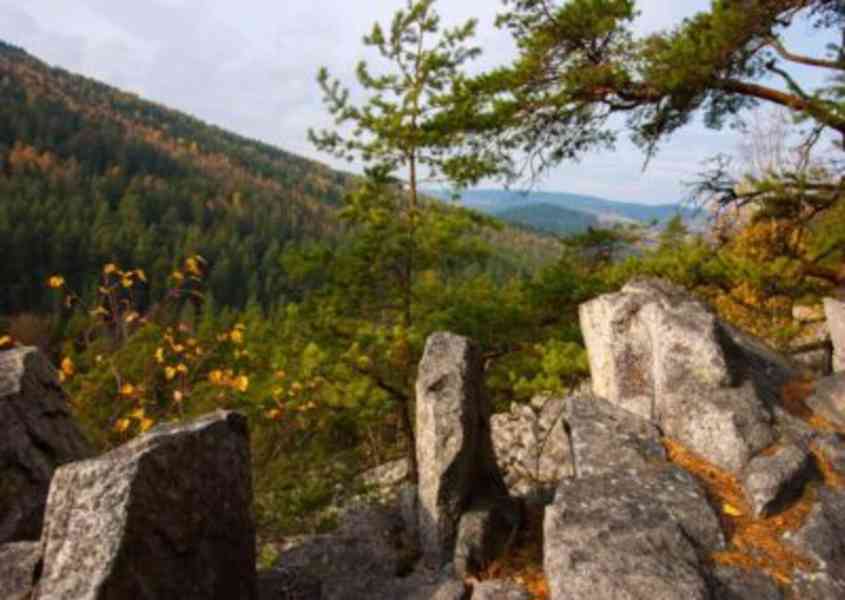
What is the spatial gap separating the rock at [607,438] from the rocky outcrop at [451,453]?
55.7 inches

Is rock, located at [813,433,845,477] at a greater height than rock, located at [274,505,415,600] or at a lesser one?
greater

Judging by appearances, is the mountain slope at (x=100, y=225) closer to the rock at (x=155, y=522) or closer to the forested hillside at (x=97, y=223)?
the forested hillside at (x=97, y=223)

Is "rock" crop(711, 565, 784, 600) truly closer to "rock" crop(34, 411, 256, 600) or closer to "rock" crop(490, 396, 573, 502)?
"rock" crop(490, 396, 573, 502)

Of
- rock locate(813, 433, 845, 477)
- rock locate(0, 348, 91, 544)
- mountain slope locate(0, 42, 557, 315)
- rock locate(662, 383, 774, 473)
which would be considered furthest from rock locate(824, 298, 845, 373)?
mountain slope locate(0, 42, 557, 315)

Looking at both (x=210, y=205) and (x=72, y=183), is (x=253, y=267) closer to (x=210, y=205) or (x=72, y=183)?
(x=210, y=205)

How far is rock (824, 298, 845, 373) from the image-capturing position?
41.1 feet

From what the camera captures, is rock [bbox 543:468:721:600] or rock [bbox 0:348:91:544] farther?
rock [bbox 0:348:91:544]

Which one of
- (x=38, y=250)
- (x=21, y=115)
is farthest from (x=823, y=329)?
(x=21, y=115)

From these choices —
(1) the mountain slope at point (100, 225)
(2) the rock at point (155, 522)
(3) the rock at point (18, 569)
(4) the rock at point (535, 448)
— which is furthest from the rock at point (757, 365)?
(1) the mountain slope at point (100, 225)

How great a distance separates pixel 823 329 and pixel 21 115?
757 feet

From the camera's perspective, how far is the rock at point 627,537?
6.07 m

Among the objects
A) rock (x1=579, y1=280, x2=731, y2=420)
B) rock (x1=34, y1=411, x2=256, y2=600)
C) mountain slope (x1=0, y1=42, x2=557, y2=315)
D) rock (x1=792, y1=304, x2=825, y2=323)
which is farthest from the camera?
mountain slope (x1=0, y1=42, x2=557, y2=315)

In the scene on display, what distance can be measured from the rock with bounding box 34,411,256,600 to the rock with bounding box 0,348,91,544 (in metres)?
2.73

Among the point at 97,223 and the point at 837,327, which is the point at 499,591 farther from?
the point at 97,223
